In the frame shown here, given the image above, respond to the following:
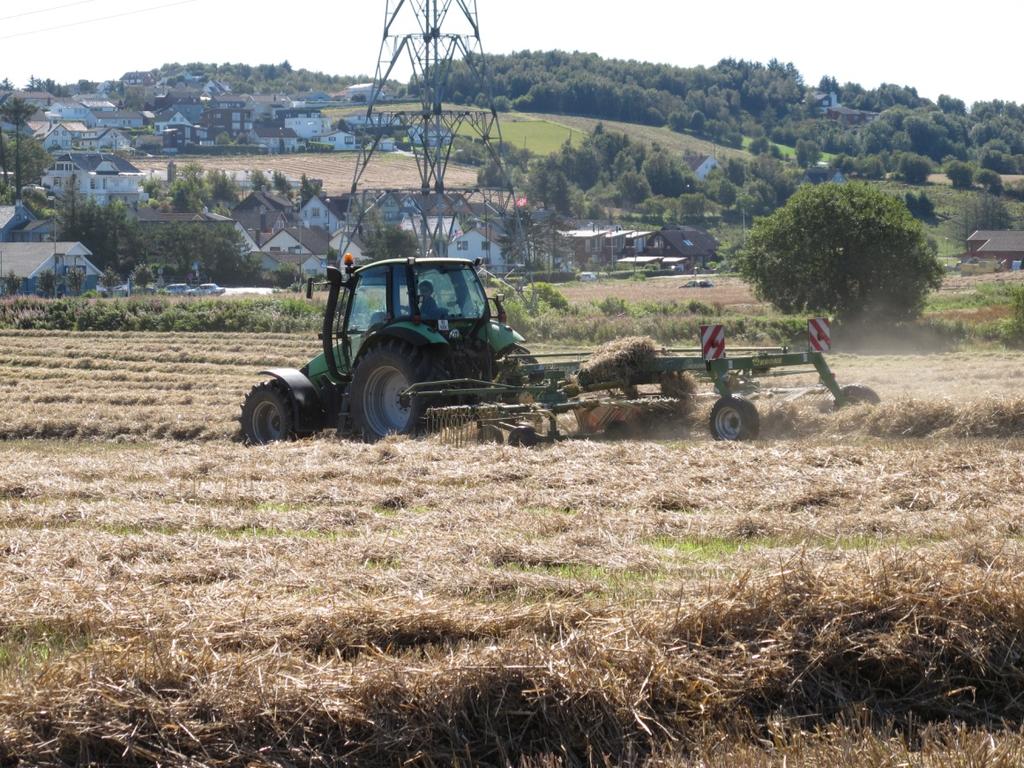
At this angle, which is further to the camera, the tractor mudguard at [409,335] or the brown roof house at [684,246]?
the brown roof house at [684,246]

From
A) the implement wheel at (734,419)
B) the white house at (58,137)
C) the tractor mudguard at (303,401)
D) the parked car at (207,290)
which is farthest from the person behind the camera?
the white house at (58,137)

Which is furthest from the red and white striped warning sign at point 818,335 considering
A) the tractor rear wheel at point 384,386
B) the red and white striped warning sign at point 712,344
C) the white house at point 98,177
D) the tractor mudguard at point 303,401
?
the white house at point 98,177

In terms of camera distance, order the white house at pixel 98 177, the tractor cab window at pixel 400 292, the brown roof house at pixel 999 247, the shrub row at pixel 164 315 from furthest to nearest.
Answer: the white house at pixel 98 177
the brown roof house at pixel 999 247
the shrub row at pixel 164 315
the tractor cab window at pixel 400 292

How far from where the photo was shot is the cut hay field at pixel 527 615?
468 centimetres

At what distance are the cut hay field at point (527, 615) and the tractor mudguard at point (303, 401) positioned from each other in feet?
14.4

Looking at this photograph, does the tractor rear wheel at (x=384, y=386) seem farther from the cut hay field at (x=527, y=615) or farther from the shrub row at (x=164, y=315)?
the shrub row at (x=164, y=315)

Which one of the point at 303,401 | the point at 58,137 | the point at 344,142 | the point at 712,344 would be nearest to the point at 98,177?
the point at 344,142

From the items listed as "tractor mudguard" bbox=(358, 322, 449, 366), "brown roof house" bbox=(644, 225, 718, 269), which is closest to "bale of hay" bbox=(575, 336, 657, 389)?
"tractor mudguard" bbox=(358, 322, 449, 366)

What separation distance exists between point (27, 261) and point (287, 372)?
61475mm

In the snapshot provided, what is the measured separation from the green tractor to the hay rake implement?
31 centimetres

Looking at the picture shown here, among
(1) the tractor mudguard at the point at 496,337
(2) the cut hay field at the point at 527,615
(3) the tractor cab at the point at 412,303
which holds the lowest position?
(2) the cut hay field at the point at 527,615

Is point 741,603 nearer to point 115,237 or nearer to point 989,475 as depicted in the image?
point 989,475

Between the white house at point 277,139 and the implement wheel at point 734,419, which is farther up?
the white house at point 277,139

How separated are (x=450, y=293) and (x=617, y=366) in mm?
2216
